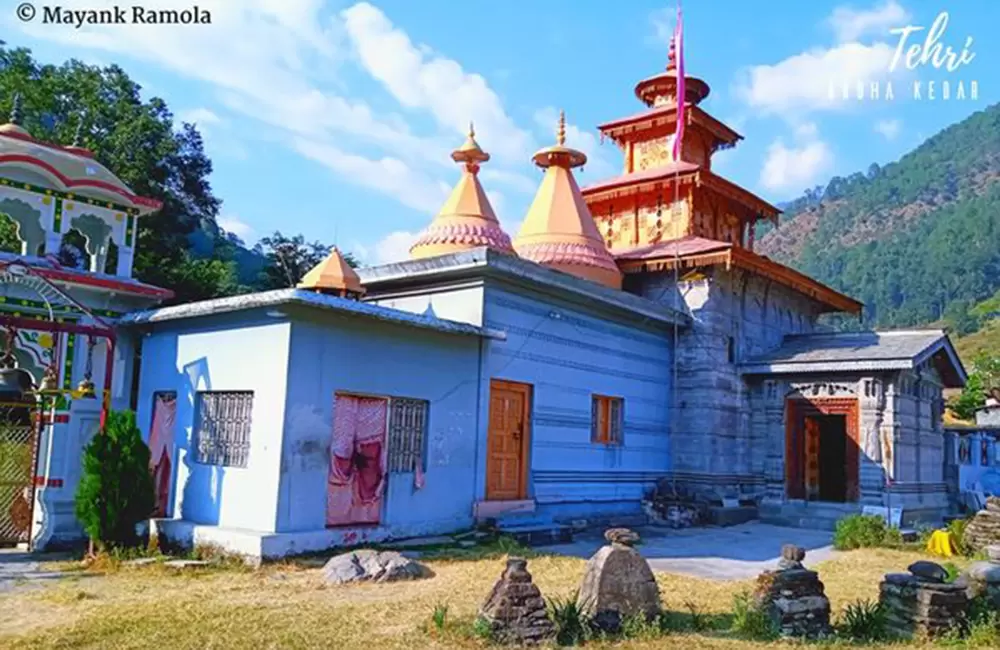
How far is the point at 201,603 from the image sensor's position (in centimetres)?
788

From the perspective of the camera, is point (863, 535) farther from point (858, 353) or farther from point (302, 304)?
point (302, 304)

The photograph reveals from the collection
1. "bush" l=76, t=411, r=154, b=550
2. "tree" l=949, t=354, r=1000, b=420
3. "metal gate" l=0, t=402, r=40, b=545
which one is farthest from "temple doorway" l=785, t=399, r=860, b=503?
"tree" l=949, t=354, r=1000, b=420

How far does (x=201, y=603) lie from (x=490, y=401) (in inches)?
239

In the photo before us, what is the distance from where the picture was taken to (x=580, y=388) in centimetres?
1493

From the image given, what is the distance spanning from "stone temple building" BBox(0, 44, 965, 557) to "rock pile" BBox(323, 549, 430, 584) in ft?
3.74

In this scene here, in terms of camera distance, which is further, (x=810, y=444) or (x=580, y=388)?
(x=810, y=444)

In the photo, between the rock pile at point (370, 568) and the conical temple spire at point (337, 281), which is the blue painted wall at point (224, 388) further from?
the conical temple spire at point (337, 281)

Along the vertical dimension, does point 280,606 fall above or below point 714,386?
below

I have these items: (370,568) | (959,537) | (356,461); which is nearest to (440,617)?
(370,568)

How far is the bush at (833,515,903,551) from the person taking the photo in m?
13.1

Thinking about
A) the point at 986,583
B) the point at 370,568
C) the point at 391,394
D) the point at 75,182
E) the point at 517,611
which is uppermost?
the point at 75,182

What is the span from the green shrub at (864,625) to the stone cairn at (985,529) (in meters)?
6.03

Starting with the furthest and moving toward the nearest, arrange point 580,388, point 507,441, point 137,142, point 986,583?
point 137,142 → point 580,388 → point 507,441 → point 986,583

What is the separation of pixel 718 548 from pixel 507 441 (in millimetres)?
3458
